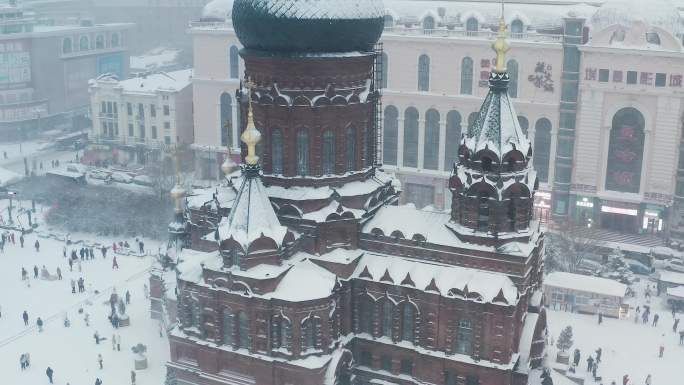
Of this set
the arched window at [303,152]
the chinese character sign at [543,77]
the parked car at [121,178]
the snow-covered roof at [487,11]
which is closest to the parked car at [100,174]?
the parked car at [121,178]

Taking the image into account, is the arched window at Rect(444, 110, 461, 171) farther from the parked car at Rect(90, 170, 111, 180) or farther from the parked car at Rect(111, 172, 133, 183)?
the parked car at Rect(90, 170, 111, 180)

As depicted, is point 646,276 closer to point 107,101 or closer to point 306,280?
point 306,280

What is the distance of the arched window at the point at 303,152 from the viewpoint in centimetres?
3859

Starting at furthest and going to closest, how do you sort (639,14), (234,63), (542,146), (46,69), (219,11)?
(46,69) → (219,11) → (234,63) → (542,146) → (639,14)

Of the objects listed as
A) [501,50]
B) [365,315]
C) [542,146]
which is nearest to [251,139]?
[365,315]

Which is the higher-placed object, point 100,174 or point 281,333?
point 281,333

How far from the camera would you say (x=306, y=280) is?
36188mm

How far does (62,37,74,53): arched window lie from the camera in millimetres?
107875

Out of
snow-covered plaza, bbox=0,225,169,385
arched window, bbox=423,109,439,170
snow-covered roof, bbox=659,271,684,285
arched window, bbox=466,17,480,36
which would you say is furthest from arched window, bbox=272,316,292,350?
arched window, bbox=466,17,480,36

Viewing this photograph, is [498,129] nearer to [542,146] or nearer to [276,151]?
[276,151]

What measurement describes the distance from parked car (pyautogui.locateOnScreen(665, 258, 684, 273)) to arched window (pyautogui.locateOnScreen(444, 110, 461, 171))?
811 inches

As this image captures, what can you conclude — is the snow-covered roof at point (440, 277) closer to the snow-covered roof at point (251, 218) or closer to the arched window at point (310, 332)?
the arched window at point (310, 332)

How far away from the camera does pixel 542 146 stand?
229 feet

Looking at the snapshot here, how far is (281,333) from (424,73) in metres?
41.4
